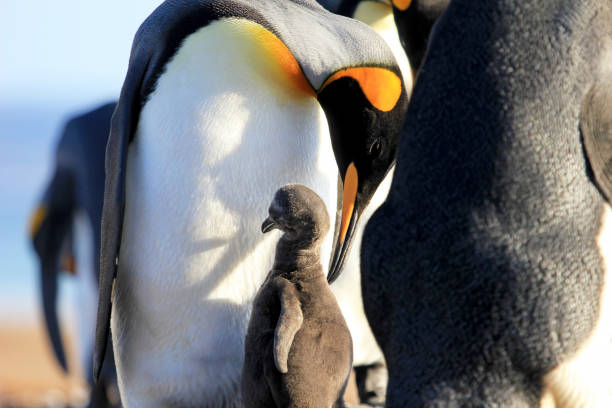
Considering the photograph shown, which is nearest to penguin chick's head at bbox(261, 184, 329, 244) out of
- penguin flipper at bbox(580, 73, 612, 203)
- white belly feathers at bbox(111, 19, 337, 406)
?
white belly feathers at bbox(111, 19, 337, 406)

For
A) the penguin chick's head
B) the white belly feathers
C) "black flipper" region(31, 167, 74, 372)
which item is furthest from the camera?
"black flipper" region(31, 167, 74, 372)

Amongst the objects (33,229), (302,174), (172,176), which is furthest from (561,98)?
(33,229)

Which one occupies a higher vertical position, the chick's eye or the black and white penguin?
the chick's eye

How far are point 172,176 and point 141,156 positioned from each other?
0.35 feet

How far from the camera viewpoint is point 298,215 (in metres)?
1.94

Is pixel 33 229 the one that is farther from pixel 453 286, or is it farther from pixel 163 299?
pixel 453 286

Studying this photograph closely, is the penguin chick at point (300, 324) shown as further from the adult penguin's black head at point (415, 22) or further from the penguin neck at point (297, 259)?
the adult penguin's black head at point (415, 22)

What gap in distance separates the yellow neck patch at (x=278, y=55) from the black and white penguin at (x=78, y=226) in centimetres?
224

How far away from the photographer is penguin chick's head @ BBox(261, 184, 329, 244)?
194 centimetres

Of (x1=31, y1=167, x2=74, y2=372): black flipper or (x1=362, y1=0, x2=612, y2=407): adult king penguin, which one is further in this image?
(x1=31, y1=167, x2=74, y2=372): black flipper

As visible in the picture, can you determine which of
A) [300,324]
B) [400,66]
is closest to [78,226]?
[400,66]

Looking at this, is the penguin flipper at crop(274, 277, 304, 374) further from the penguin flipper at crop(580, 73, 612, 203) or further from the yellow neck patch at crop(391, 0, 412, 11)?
the yellow neck patch at crop(391, 0, 412, 11)

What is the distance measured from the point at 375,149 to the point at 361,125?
0.08 meters

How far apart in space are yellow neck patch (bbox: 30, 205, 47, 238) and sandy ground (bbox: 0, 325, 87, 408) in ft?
3.17
